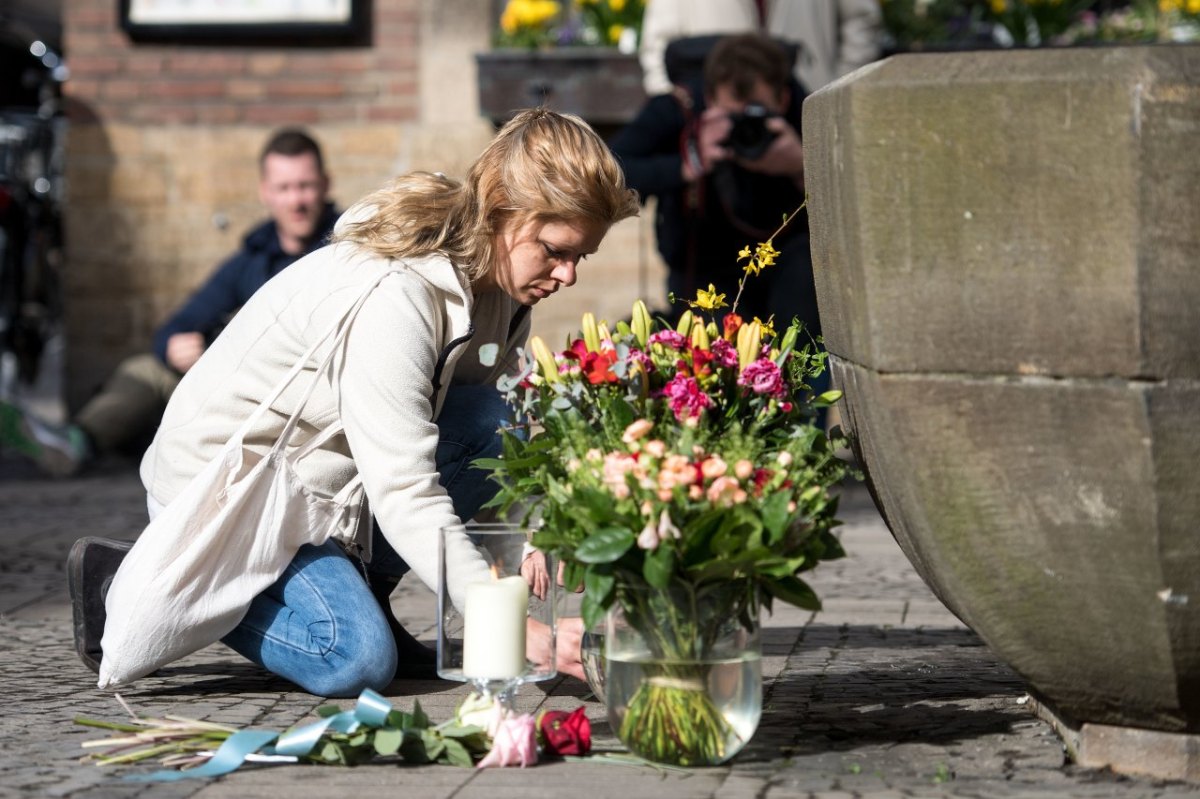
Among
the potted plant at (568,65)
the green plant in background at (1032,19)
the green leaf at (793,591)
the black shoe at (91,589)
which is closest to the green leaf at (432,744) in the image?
the green leaf at (793,591)

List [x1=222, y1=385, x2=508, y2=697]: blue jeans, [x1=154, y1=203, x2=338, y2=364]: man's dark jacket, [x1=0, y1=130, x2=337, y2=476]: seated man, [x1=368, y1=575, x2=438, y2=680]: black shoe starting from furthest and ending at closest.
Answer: [x1=154, y1=203, x2=338, y2=364]: man's dark jacket < [x1=0, y1=130, x2=337, y2=476]: seated man < [x1=368, y1=575, x2=438, y2=680]: black shoe < [x1=222, y1=385, x2=508, y2=697]: blue jeans

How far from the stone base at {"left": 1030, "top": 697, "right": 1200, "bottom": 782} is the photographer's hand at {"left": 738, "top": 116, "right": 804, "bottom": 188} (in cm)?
303

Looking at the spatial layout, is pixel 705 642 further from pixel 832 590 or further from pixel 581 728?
pixel 832 590

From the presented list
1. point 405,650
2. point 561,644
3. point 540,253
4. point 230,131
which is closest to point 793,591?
point 561,644

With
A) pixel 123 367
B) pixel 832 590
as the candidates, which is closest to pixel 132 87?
pixel 123 367

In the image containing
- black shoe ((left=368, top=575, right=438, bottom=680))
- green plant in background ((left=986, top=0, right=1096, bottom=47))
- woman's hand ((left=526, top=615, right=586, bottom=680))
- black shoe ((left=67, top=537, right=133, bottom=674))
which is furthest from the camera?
green plant in background ((left=986, top=0, right=1096, bottom=47))

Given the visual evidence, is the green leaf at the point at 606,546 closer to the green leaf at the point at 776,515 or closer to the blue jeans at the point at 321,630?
the green leaf at the point at 776,515

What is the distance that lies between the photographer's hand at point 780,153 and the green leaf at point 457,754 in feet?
10.4

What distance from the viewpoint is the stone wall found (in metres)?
7.84

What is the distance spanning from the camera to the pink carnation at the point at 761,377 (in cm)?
292

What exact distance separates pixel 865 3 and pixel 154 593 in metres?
4.60

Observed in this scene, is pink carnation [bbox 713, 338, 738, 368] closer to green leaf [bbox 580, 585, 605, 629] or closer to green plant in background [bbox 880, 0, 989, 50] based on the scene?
green leaf [bbox 580, 585, 605, 629]

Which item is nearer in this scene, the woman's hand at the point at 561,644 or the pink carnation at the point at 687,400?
the pink carnation at the point at 687,400

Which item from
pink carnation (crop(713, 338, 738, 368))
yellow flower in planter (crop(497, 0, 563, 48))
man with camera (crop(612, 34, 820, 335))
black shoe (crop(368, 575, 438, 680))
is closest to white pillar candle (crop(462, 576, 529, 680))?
pink carnation (crop(713, 338, 738, 368))
